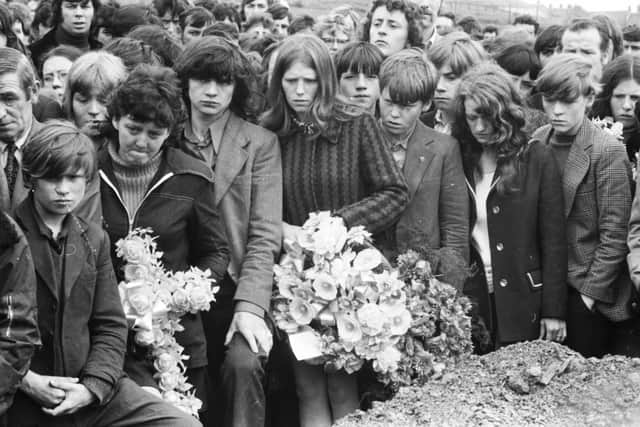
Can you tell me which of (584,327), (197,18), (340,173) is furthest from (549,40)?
(340,173)

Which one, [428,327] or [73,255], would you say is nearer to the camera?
[73,255]

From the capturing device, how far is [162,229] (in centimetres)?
505

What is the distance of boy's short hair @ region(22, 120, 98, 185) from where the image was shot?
173 inches

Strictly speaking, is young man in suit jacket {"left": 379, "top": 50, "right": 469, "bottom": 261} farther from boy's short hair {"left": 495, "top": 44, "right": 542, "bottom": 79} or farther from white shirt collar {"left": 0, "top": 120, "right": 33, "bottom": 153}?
white shirt collar {"left": 0, "top": 120, "right": 33, "bottom": 153}

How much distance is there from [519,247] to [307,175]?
Result: 132 cm

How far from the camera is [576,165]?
6.03m

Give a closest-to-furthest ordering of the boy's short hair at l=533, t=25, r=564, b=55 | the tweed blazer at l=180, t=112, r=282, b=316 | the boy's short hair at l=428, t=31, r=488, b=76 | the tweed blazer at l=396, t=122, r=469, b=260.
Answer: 1. the tweed blazer at l=180, t=112, r=282, b=316
2. the tweed blazer at l=396, t=122, r=469, b=260
3. the boy's short hair at l=428, t=31, r=488, b=76
4. the boy's short hair at l=533, t=25, r=564, b=55

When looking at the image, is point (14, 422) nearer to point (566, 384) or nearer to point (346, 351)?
point (346, 351)

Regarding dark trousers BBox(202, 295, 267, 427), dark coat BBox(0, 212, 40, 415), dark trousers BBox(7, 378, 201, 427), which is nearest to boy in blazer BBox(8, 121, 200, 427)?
dark trousers BBox(7, 378, 201, 427)

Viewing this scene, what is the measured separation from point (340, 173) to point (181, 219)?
101 cm

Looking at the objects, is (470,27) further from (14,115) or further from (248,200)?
(14,115)

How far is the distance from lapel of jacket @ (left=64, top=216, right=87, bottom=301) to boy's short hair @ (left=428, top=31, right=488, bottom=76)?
10.2ft

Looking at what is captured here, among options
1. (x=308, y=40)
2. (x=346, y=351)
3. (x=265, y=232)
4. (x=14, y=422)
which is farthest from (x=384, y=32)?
(x=14, y=422)

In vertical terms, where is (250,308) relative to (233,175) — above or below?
below
